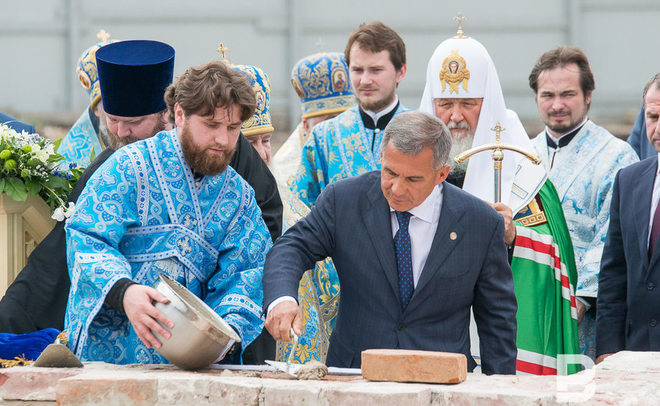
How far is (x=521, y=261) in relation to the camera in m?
4.96

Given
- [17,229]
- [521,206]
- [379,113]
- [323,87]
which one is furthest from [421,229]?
[323,87]

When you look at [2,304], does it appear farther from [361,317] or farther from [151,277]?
[361,317]

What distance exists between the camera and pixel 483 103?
5328mm

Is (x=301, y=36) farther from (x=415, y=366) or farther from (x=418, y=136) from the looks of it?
(x=415, y=366)

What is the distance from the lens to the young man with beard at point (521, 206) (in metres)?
4.91

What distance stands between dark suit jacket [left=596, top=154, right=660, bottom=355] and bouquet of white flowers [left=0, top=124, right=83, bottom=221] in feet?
8.24

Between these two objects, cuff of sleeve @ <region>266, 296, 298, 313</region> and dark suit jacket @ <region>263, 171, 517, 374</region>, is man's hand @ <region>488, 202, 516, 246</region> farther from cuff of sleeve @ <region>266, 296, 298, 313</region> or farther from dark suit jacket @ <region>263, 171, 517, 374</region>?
cuff of sleeve @ <region>266, 296, 298, 313</region>

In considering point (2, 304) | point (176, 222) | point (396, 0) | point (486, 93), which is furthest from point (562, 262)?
point (396, 0)

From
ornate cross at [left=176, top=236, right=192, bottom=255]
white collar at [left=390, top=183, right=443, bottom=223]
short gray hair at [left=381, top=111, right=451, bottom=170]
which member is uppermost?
short gray hair at [left=381, top=111, right=451, bottom=170]

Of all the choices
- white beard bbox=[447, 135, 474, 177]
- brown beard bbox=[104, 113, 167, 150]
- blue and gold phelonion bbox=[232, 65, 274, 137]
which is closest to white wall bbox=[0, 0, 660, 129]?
blue and gold phelonion bbox=[232, 65, 274, 137]

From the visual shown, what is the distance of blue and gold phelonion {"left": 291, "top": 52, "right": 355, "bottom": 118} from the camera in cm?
707

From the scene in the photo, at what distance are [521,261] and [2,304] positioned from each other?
2.38 metres

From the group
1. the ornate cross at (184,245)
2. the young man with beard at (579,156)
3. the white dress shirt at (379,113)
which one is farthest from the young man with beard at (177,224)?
the white dress shirt at (379,113)

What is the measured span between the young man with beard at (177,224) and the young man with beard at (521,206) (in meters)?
1.42
